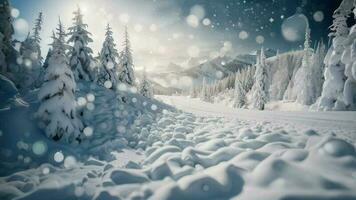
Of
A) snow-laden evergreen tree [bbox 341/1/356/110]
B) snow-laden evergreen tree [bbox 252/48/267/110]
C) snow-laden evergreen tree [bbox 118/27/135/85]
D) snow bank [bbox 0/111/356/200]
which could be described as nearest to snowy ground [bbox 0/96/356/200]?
snow bank [bbox 0/111/356/200]

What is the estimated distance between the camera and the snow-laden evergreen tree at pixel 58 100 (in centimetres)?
1275

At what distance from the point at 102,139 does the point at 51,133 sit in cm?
294

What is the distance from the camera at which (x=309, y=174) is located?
15.4 feet

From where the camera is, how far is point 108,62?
31.1m

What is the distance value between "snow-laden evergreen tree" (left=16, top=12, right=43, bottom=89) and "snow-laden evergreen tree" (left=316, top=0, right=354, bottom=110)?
45300 mm

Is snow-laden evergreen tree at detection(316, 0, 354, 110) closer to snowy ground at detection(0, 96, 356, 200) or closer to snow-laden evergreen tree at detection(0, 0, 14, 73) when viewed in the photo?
snowy ground at detection(0, 96, 356, 200)

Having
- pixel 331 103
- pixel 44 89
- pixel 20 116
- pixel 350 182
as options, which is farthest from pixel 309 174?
pixel 331 103

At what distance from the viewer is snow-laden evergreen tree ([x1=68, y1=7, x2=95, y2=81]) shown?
27.8 m

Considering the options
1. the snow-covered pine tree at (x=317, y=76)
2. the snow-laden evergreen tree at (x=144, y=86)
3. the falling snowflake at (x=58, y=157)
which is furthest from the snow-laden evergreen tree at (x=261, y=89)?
the falling snowflake at (x=58, y=157)

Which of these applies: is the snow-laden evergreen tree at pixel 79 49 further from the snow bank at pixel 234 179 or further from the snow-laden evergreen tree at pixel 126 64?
the snow bank at pixel 234 179

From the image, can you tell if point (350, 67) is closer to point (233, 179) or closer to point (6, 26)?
point (233, 179)

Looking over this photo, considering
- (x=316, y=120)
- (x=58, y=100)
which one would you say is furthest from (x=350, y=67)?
(x=58, y=100)

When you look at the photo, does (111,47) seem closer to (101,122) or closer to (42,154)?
(101,122)

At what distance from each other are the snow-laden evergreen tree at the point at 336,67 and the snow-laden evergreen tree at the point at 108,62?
2769cm
